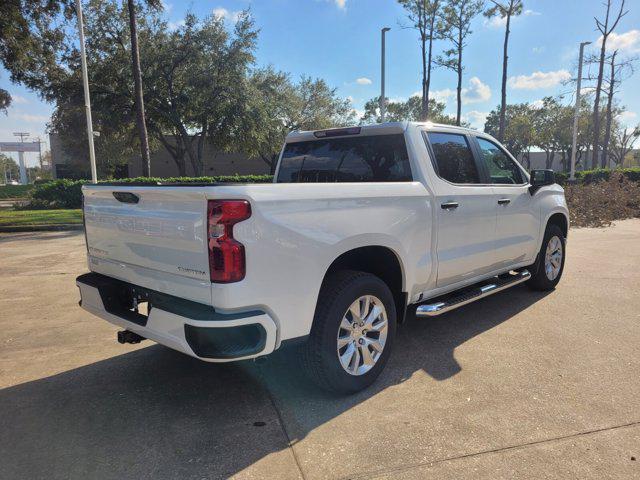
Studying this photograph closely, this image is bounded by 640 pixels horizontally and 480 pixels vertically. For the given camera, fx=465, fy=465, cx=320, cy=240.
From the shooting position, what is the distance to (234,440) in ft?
9.25

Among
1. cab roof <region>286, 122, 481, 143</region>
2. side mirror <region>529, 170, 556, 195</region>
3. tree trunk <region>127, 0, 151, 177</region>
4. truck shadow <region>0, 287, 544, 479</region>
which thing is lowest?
truck shadow <region>0, 287, 544, 479</region>

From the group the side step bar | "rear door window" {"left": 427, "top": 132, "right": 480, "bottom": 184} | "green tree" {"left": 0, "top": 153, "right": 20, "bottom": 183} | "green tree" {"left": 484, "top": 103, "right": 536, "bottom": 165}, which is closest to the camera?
the side step bar

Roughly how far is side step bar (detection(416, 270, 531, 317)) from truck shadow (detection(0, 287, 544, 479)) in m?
0.44

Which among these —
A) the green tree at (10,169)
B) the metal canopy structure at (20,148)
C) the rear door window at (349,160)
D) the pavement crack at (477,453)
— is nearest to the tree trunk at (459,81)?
the rear door window at (349,160)

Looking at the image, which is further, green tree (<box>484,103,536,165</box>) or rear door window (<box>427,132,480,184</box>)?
green tree (<box>484,103,536,165</box>)

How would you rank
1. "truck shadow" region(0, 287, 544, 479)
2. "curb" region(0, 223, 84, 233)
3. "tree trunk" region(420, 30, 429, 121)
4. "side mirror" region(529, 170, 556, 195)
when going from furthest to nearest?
"tree trunk" region(420, 30, 429, 121)
"curb" region(0, 223, 84, 233)
"side mirror" region(529, 170, 556, 195)
"truck shadow" region(0, 287, 544, 479)

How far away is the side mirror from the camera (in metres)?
5.21

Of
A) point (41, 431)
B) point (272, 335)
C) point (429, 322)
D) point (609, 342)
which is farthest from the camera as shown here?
point (429, 322)

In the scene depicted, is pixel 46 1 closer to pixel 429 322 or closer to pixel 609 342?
pixel 429 322

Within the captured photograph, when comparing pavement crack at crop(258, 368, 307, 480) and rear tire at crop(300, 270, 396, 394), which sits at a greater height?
rear tire at crop(300, 270, 396, 394)

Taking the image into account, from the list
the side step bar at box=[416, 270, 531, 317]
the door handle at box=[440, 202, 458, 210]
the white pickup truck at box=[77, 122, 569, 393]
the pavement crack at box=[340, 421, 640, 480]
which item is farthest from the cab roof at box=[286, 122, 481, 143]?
the pavement crack at box=[340, 421, 640, 480]

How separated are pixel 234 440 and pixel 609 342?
3.56 m

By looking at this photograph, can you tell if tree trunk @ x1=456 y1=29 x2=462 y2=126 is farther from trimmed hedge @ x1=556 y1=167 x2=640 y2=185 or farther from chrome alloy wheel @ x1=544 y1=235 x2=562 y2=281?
chrome alloy wheel @ x1=544 y1=235 x2=562 y2=281

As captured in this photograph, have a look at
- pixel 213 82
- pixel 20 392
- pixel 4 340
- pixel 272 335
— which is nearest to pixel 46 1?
pixel 213 82
